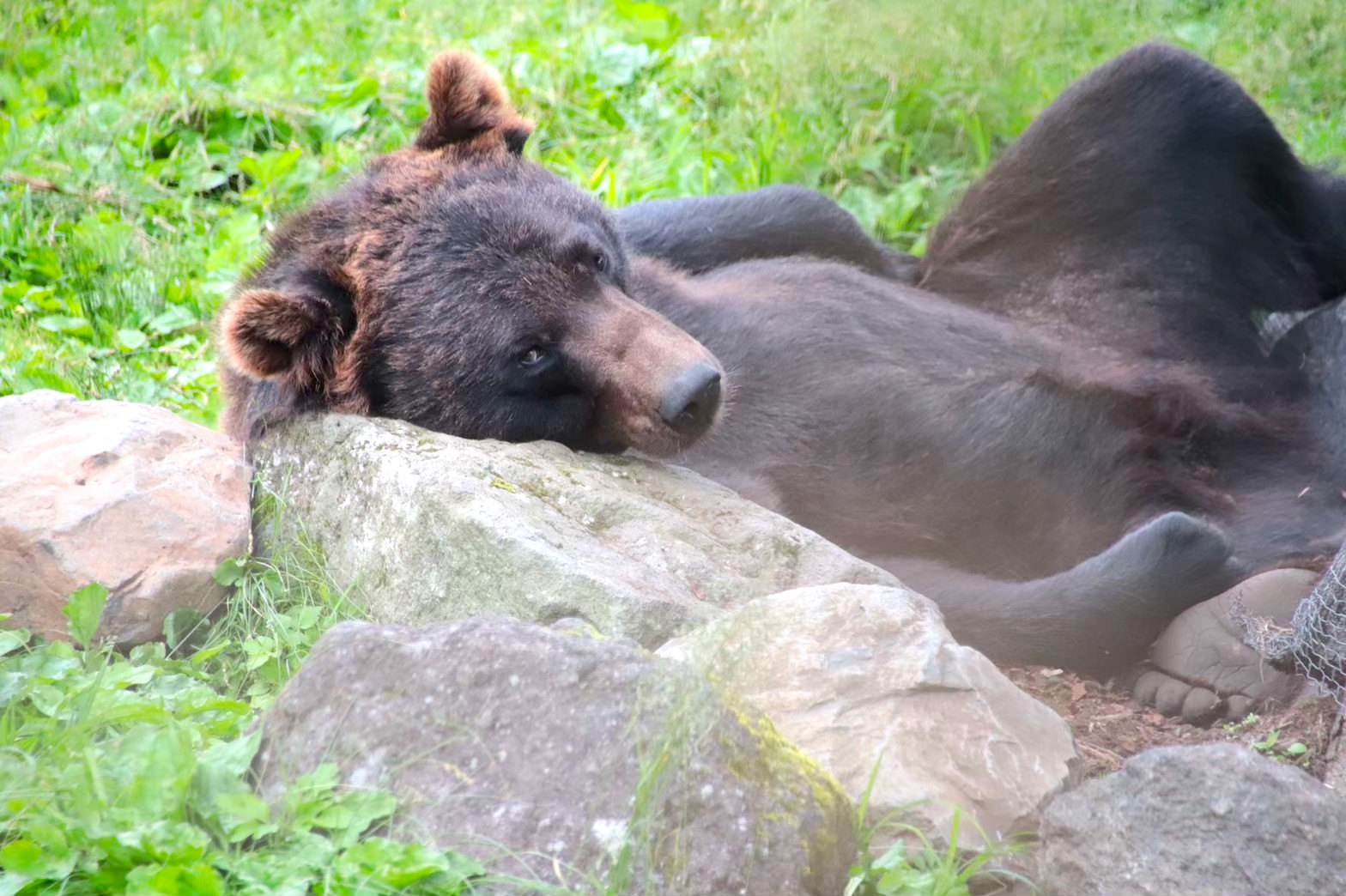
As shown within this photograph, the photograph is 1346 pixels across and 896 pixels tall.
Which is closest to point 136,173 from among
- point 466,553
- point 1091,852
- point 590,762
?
point 466,553

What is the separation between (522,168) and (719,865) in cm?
268

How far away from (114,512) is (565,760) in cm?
167

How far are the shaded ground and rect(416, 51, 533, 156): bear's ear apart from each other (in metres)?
2.32

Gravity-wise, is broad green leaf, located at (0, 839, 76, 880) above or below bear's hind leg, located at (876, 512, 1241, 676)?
above

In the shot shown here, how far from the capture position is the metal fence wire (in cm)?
320

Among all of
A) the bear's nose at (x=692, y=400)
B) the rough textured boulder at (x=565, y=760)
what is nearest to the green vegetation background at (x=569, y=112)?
the bear's nose at (x=692, y=400)

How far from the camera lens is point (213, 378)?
5562 mm

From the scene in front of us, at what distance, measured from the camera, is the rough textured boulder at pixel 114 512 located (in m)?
3.30

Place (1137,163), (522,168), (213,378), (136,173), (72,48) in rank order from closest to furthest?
(522,168)
(1137,163)
(213,378)
(136,173)
(72,48)

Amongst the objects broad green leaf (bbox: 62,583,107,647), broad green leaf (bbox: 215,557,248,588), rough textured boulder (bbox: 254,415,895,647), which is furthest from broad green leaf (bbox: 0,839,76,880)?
broad green leaf (bbox: 215,557,248,588)

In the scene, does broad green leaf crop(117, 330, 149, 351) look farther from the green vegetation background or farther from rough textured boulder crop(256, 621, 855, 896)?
rough textured boulder crop(256, 621, 855, 896)

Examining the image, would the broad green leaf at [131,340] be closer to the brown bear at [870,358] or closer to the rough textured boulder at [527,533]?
the brown bear at [870,358]

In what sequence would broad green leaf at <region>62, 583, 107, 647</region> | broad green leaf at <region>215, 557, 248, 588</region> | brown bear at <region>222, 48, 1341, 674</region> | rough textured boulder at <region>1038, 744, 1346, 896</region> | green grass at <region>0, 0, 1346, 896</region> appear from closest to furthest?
rough textured boulder at <region>1038, 744, 1346, 896</region> < broad green leaf at <region>62, 583, 107, 647</region> < broad green leaf at <region>215, 557, 248, 588</region> < brown bear at <region>222, 48, 1341, 674</region> < green grass at <region>0, 0, 1346, 896</region>

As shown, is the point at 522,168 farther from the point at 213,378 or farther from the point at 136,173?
the point at 136,173
